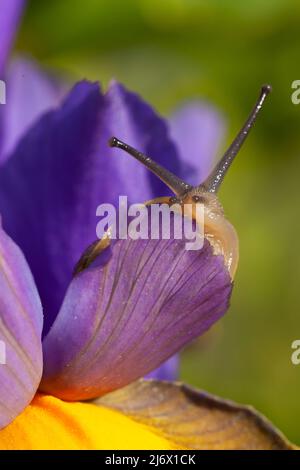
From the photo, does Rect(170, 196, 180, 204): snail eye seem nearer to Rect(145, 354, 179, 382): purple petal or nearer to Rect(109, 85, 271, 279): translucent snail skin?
Rect(109, 85, 271, 279): translucent snail skin

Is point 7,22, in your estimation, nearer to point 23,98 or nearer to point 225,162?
point 23,98

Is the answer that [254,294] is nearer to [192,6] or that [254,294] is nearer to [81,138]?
[192,6]

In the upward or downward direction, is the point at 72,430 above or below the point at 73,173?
below

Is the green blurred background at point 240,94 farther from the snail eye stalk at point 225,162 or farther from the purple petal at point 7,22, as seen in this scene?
the snail eye stalk at point 225,162

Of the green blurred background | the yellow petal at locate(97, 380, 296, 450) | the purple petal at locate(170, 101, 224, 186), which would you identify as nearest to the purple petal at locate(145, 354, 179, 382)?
the yellow petal at locate(97, 380, 296, 450)

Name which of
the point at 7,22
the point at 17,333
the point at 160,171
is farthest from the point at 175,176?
the point at 7,22

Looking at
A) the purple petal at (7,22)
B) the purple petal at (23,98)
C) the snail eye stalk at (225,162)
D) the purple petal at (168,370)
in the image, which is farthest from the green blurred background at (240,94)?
the snail eye stalk at (225,162)
